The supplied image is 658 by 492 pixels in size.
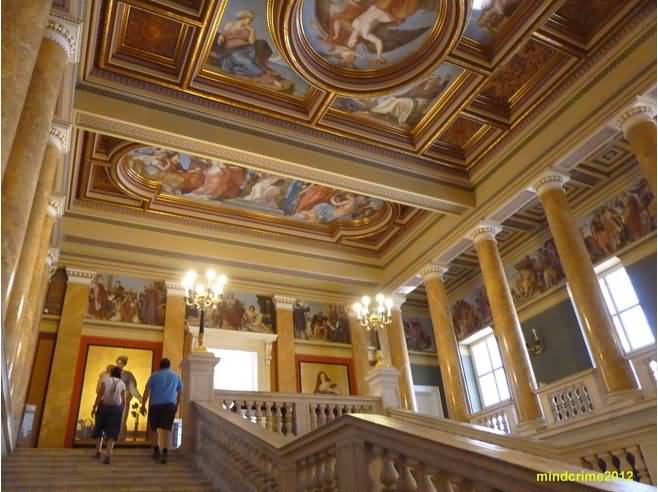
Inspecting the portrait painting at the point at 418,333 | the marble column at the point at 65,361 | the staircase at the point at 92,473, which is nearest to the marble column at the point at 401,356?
the portrait painting at the point at 418,333

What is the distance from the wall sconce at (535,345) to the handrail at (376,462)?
10.8 m

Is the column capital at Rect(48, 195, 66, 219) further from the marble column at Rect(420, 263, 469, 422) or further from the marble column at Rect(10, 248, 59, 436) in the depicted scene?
the marble column at Rect(420, 263, 469, 422)

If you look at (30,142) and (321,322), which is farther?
(321,322)

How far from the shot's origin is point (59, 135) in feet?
26.7

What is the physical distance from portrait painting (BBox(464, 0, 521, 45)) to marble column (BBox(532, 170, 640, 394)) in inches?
117

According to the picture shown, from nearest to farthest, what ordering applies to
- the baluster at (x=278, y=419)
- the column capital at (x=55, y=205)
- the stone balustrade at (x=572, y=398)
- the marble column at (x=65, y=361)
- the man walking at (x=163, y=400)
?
the man walking at (x=163, y=400), the baluster at (x=278, y=419), the stone balustrade at (x=572, y=398), the column capital at (x=55, y=205), the marble column at (x=65, y=361)

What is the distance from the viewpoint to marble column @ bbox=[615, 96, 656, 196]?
8.75m

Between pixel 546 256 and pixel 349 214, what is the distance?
541 cm

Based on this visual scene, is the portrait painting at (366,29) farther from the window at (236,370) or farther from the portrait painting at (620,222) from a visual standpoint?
the window at (236,370)

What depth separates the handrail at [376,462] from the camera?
7.38 feet

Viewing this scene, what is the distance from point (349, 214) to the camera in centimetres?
1412

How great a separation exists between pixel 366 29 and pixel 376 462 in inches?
304

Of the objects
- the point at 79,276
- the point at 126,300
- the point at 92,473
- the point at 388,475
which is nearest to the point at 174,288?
the point at 126,300

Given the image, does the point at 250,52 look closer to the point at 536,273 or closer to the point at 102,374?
the point at 102,374
